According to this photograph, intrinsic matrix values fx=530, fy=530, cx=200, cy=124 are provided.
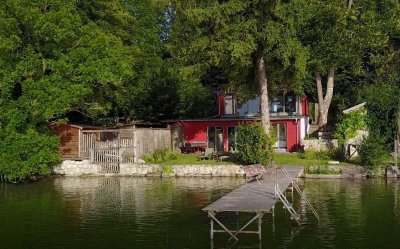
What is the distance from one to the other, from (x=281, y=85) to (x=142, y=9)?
18.0 meters

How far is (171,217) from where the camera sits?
70.0 ft

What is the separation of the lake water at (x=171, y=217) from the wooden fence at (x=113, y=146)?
19.8ft

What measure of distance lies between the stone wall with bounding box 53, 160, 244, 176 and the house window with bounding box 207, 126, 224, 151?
12.0 metres

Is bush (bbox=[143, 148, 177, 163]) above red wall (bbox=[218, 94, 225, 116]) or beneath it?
beneath

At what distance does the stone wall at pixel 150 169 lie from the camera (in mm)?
35906

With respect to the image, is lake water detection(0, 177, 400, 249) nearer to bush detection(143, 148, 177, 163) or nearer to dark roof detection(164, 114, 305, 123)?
bush detection(143, 148, 177, 163)

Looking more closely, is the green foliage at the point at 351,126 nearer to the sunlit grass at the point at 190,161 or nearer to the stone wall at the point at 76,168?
the sunlit grass at the point at 190,161

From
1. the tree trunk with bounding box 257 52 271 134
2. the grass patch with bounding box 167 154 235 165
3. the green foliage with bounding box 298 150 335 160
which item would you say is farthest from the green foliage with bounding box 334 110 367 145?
the grass patch with bounding box 167 154 235 165

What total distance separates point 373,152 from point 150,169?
14856 mm

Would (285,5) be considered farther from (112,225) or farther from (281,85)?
(112,225)

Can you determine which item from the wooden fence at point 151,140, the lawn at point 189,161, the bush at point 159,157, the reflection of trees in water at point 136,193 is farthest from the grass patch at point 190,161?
the reflection of trees in water at point 136,193

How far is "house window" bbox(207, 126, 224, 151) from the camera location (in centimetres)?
4844

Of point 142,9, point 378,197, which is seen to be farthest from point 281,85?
point 378,197

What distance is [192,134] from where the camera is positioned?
49.2 metres
